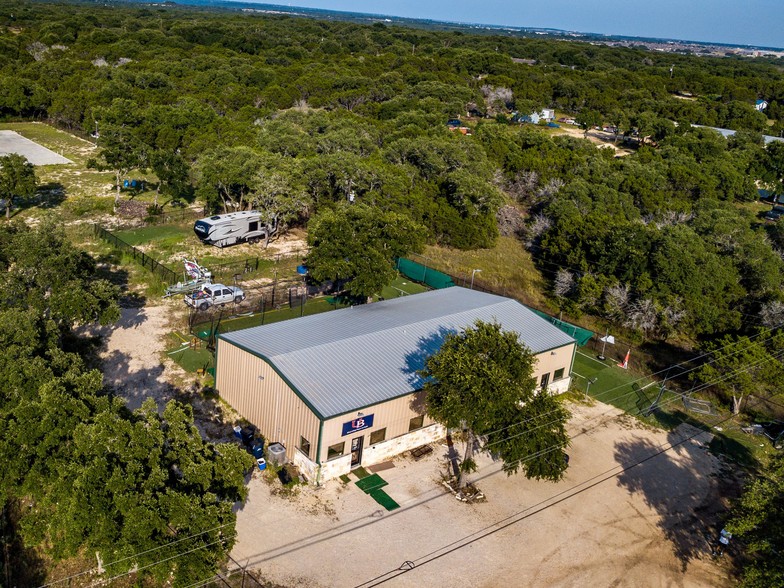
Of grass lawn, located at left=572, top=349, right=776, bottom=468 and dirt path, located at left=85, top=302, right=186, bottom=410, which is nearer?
dirt path, located at left=85, top=302, right=186, bottom=410

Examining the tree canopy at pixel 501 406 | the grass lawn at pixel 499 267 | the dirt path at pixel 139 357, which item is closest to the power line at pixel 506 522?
the tree canopy at pixel 501 406

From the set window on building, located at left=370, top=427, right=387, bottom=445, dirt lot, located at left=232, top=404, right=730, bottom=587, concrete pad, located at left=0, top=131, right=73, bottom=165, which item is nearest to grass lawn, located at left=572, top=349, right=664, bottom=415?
dirt lot, located at left=232, top=404, right=730, bottom=587

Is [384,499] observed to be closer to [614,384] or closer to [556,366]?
[556,366]

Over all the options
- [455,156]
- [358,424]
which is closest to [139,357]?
[358,424]

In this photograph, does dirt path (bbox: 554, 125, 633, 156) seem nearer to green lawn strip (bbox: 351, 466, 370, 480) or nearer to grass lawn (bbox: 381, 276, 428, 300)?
grass lawn (bbox: 381, 276, 428, 300)

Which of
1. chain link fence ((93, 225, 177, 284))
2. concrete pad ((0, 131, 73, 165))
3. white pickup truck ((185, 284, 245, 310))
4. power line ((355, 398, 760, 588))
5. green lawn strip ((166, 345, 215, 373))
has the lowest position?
power line ((355, 398, 760, 588))

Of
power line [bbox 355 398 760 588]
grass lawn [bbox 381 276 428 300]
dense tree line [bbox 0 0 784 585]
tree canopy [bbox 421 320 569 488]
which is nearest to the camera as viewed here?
dense tree line [bbox 0 0 784 585]
